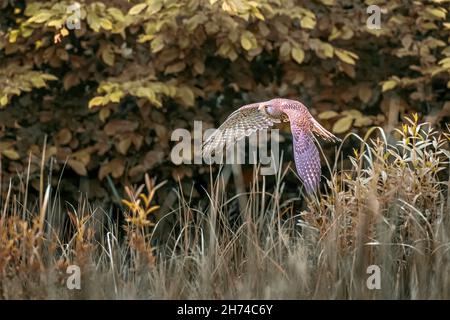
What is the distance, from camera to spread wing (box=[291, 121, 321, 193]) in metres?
4.35

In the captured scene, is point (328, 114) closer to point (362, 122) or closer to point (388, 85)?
point (362, 122)

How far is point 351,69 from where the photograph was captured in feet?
24.6

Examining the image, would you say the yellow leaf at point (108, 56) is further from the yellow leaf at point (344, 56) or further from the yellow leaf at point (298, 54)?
the yellow leaf at point (344, 56)

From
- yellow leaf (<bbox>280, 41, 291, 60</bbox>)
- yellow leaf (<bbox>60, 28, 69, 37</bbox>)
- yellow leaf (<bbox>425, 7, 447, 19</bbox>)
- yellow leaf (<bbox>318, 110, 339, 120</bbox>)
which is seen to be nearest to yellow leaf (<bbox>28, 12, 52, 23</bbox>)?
yellow leaf (<bbox>60, 28, 69, 37</bbox>)

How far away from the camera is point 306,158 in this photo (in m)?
4.36

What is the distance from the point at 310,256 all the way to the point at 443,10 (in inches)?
123

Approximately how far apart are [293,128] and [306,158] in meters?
0.16

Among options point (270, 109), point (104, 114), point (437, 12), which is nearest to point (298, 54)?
point (437, 12)

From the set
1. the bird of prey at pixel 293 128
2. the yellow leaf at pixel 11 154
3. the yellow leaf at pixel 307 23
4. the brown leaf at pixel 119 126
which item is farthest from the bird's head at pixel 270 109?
the yellow leaf at pixel 11 154

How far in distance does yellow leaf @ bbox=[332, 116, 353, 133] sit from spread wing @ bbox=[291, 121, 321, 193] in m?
2.66
